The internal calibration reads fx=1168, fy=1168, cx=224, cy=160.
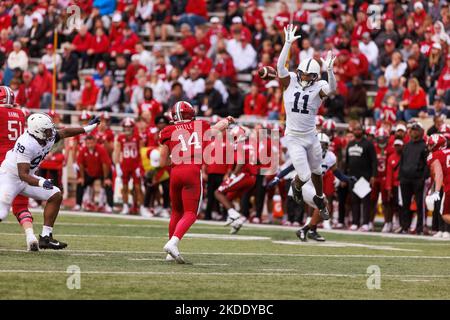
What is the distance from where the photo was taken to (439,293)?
9.48 meters

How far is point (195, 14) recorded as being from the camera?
25562mm

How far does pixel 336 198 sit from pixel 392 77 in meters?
2.43

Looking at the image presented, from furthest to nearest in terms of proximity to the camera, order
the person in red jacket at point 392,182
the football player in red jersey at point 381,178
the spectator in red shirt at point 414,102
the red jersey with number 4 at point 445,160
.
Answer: the spectator in red shirt at point 414,102 → the football player in red jersey at point 381,178 → the person in red jacket at point 392,182 → the red jersey with number 4 at point 445,160

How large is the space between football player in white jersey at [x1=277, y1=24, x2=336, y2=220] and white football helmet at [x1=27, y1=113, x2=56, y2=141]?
3000 mm

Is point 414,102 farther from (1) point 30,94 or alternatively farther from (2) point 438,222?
(1) point 30,94

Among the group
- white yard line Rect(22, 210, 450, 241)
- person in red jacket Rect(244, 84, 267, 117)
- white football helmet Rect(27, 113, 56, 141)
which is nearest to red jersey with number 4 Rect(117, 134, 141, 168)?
white yard line Rect(22, 210, 450, 241)

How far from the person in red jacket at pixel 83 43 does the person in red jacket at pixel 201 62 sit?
125 inches

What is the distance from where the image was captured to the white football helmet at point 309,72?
1353cm

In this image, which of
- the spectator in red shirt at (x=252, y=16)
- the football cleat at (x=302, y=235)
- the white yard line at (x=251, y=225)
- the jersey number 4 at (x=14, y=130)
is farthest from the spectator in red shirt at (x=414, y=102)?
the jersey number 4 at (x=14, y=130)

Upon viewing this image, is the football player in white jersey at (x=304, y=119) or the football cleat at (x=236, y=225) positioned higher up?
the football player in white jersey at (x=304, y=119)

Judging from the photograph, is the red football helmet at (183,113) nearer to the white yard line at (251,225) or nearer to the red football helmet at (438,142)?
the red football helmet at (438,142)

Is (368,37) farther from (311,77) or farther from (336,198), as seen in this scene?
(311,77)

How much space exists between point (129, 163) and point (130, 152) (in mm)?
199
